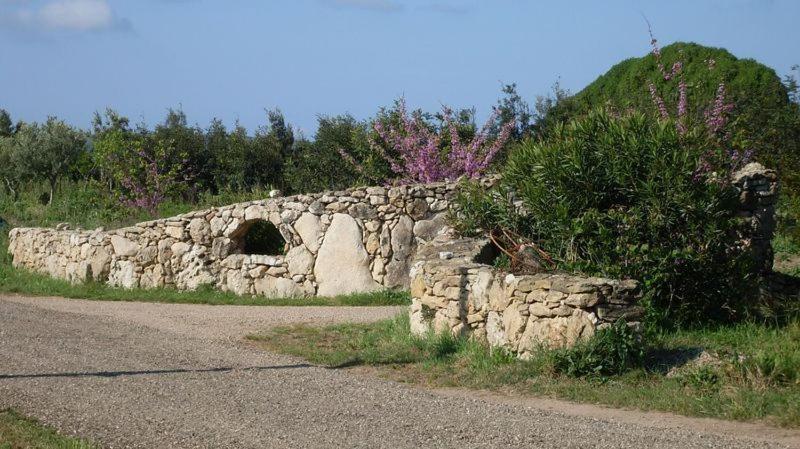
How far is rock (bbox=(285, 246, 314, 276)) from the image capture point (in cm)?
1709

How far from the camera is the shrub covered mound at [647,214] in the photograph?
11.3m

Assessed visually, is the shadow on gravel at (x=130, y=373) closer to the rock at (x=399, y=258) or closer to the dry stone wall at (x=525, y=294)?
the dry stone wall at (x=525, y=294)

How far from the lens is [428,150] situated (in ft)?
67.2

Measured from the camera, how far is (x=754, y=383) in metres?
8.79

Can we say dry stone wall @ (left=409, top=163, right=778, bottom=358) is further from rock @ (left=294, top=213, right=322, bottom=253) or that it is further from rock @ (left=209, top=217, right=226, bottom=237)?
rock @ (left=209, top=217, right=226, bottom=237)

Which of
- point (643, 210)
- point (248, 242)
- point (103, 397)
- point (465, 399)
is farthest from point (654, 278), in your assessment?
point (248, 242)

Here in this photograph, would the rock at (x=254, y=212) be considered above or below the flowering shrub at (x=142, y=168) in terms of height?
below

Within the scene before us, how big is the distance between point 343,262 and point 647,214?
6.70 m

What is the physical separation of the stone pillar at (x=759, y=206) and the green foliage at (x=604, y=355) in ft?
11.7

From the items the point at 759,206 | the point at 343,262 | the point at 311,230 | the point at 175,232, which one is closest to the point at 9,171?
the point at 175,232

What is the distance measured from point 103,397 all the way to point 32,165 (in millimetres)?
23579

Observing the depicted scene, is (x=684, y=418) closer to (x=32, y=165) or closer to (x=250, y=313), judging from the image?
(x=250, y=313)

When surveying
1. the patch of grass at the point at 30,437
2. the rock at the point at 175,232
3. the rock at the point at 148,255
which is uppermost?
the rock at the point at 175,232

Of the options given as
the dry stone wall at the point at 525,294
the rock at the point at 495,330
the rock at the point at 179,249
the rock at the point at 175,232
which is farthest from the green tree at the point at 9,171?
the rock at the point at 495,330
